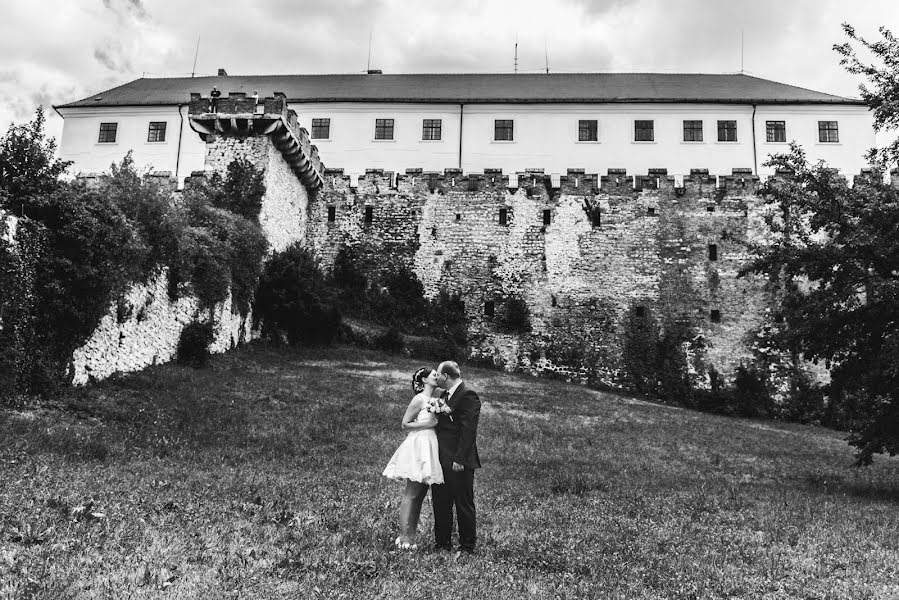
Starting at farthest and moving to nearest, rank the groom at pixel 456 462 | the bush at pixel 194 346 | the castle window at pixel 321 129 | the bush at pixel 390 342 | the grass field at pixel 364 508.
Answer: the castle window at pixel 321 129, the bush at pixel 390 342, the bush at pixel 194 346, the groom at pixel 456 462, the grass field at pixel 364 508

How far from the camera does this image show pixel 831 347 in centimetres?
1430

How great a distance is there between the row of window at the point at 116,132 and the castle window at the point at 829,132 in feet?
111

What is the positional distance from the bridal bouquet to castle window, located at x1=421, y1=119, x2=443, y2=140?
1241 inches

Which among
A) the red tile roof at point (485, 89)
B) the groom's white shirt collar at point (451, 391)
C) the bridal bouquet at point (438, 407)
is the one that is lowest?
the bridal bouquet at point (438, 407)

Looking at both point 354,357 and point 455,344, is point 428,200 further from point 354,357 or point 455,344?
point 354,357

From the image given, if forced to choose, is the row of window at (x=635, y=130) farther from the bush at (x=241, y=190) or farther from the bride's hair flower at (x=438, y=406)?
the bride's hair flower at (x=438, y=406)

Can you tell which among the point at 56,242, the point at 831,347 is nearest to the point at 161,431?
the point at 56,242

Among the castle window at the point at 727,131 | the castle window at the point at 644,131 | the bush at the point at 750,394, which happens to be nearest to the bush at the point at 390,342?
the bush at the point at 750,394

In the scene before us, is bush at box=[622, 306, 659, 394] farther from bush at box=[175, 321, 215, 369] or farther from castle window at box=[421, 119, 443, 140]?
bush at box=[175, 321, 215, 369]

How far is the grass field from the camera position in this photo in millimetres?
6098

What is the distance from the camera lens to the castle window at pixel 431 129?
3744 cm

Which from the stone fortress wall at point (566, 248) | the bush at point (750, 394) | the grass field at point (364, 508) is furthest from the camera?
the stone fortress wall at point (566, 248)

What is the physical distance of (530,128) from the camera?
37.4m

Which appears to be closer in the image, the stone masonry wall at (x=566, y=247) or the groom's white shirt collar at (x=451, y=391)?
the groom's white shirt collar at (x=451, y=391)
